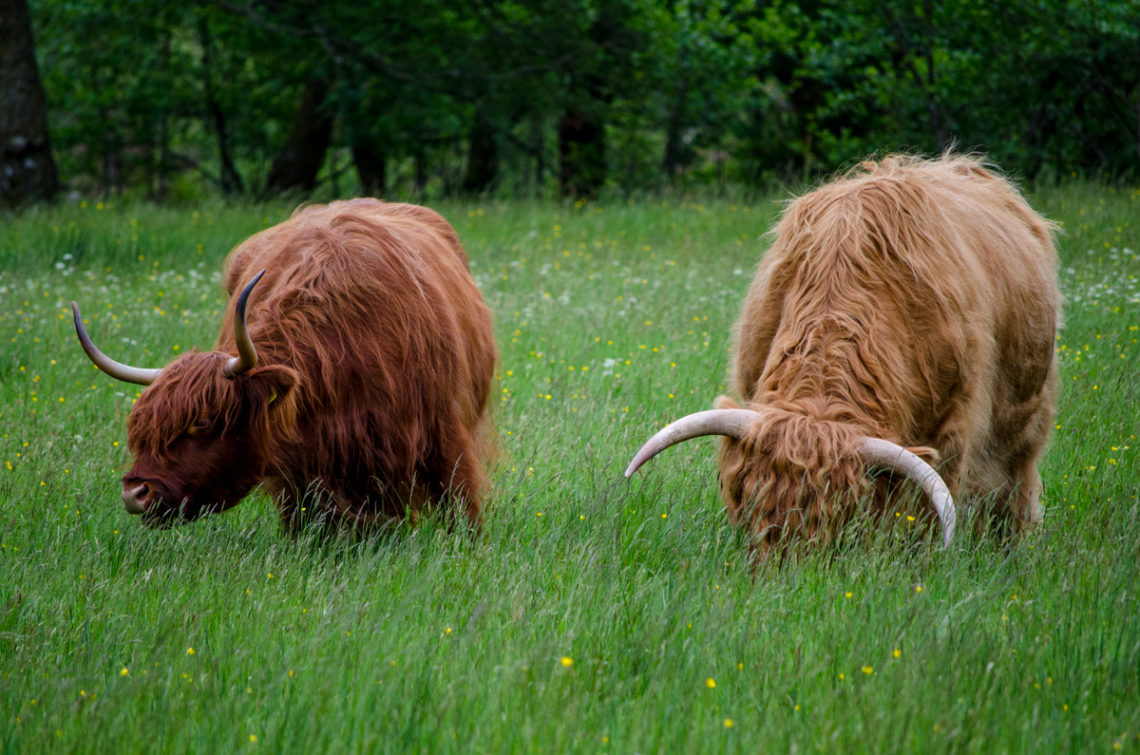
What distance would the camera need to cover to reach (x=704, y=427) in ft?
11.2

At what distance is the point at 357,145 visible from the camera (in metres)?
17.3

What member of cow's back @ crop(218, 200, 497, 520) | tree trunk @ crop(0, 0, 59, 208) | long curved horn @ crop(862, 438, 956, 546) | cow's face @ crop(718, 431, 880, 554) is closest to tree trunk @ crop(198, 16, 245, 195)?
tree trunk @ crop(0, 0, 59, 208)

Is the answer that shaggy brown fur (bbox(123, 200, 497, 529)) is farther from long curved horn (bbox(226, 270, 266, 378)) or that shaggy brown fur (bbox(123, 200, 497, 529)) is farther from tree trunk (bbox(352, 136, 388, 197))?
tree trunk (bbox(352, 136, 388, 197))

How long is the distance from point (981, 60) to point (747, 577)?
511 inches

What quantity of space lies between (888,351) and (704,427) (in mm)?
758

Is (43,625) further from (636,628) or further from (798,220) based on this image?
(798,220)

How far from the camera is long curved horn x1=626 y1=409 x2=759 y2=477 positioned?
11.1 feet

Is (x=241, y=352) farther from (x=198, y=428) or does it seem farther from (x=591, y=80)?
(x=591, y=80)

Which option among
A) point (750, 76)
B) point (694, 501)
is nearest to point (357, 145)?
point (750, 76)

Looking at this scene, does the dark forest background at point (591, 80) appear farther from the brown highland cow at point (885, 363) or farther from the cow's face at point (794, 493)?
the cow's face at point (794, 493)

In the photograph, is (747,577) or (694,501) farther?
(694,501)

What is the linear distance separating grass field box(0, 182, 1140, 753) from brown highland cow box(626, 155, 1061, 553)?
0.83 ft

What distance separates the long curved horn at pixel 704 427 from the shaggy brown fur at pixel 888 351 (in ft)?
0.19

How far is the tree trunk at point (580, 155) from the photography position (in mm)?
17484
